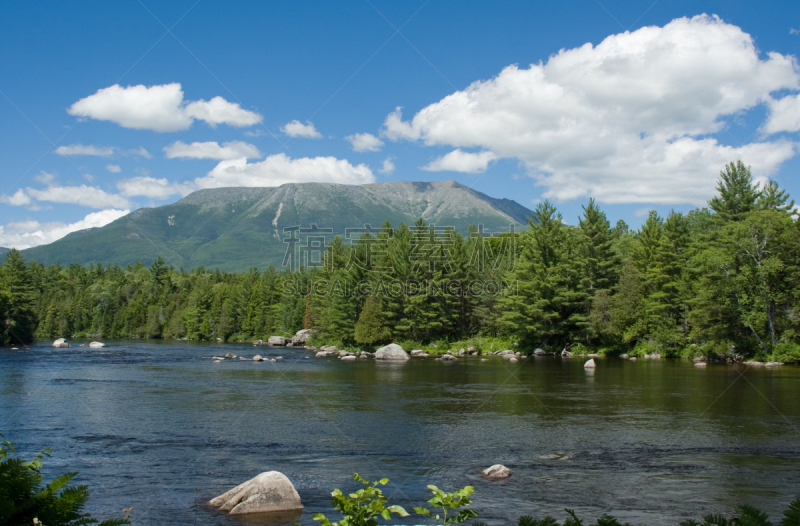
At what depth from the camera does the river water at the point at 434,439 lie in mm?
14141

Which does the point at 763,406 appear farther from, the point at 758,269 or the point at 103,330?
the point at 103,330

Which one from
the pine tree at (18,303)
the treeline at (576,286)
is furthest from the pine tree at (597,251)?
the pine tree at (18,303)

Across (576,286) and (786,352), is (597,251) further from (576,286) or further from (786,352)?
(786,352)

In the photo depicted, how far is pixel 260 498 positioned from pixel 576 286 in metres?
59.6

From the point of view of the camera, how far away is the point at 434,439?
20.7m

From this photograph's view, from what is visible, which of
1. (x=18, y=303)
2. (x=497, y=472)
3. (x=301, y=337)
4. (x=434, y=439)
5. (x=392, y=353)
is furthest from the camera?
(x=301, y=337)

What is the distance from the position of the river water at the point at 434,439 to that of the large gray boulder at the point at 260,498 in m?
0.49

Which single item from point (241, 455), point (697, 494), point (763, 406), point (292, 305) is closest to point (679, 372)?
point (763, 406)

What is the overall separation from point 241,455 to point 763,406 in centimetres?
2327

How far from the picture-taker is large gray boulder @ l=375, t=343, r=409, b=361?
62.4m

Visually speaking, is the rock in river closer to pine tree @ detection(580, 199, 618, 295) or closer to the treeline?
the treeline

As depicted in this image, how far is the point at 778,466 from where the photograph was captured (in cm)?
1645

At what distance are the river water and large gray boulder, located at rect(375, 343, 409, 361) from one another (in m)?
23.1

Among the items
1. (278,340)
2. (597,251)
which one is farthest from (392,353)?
(278,340)
